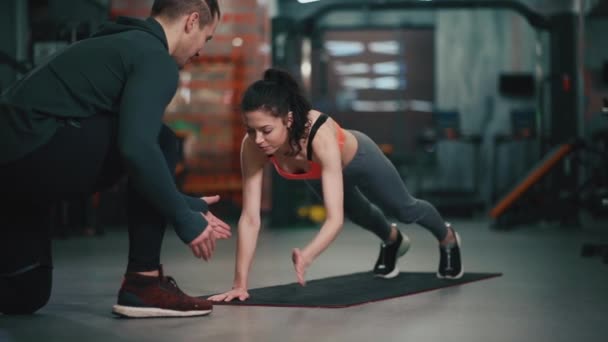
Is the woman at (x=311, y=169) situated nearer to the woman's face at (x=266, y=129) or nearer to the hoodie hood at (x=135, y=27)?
the woman's face at (x=266, y=129)

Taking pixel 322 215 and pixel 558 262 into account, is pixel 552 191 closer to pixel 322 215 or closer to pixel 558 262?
pixel 322 215

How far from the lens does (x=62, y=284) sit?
3936 mm

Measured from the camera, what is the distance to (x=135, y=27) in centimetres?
274

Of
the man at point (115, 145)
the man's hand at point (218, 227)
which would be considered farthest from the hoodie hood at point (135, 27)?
the man's hand at point (218, 227)

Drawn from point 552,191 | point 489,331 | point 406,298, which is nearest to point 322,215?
point 552,191

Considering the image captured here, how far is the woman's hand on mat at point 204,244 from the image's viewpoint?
2.46 m

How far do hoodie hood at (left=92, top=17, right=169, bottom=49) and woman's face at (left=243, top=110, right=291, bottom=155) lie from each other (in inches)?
17.7

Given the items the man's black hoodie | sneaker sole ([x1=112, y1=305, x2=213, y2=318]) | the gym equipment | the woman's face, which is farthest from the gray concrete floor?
the gym equipment

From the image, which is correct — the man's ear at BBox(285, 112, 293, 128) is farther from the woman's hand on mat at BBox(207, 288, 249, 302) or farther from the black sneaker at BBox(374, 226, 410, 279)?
the black sneaker at BBox(374, 226, 410, 279)

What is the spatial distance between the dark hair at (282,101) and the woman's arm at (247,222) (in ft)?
0.51

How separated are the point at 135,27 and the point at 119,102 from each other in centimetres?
27

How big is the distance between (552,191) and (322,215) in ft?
7.11

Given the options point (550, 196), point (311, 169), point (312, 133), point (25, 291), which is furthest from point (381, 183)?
point (550, 196)

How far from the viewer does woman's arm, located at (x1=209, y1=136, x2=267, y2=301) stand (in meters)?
3.25
